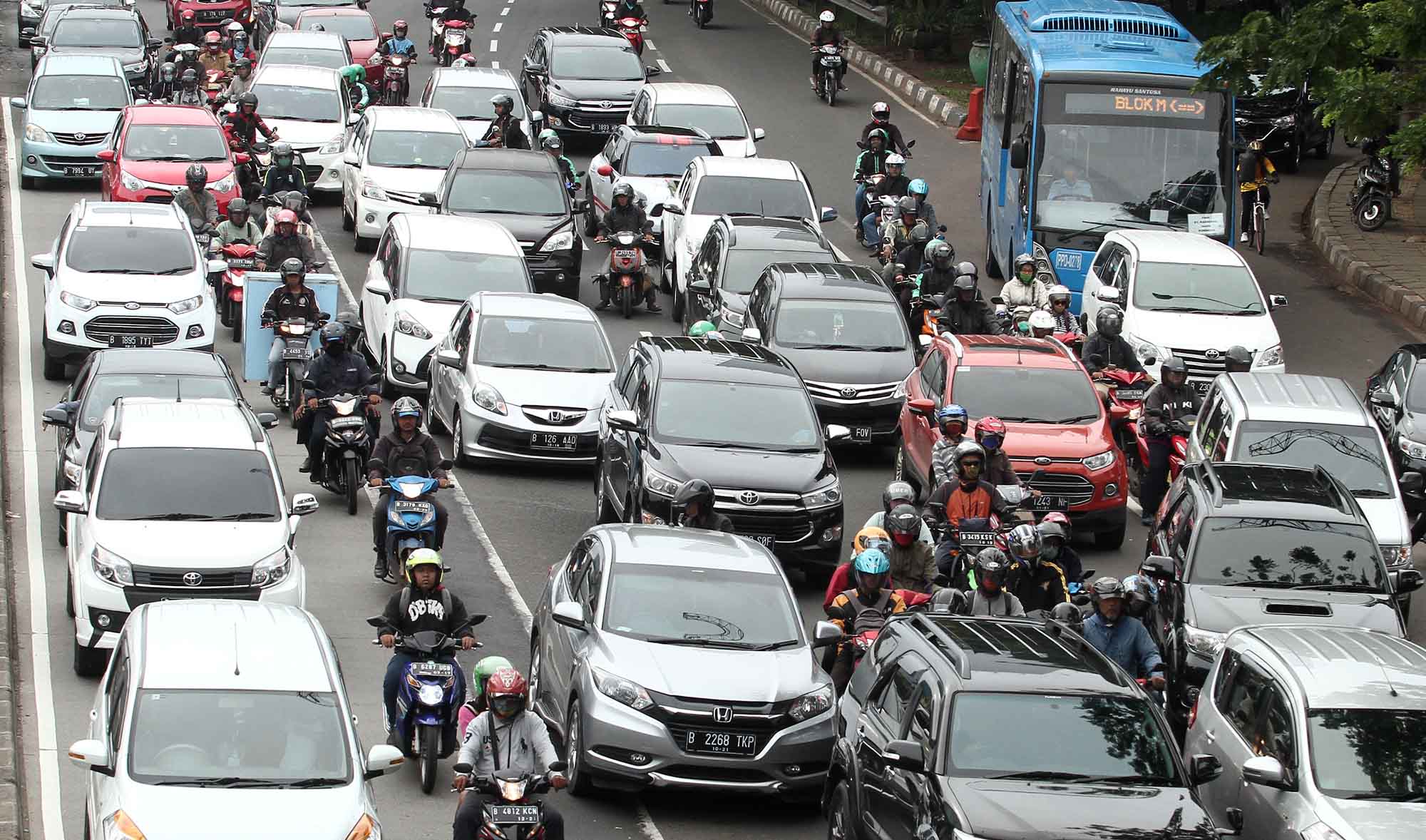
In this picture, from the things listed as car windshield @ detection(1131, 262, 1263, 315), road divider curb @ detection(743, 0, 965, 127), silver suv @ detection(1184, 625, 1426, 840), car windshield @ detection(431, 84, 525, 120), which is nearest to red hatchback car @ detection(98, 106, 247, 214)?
car windshield @ detection(431, 84, 525, 120)

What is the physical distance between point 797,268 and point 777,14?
1289 inches

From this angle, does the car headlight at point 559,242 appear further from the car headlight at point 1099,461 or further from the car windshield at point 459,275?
the car headlight at point 1099,461

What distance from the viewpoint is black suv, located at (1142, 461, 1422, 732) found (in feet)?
51.7

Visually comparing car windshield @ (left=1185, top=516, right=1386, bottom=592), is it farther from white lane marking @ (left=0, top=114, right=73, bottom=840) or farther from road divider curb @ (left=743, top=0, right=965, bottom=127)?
road divider curb @ (left=743, top=0, right=965, bottom=127)

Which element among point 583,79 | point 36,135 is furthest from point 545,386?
point 583,79

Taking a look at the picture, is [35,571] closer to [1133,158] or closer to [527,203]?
[527,203]

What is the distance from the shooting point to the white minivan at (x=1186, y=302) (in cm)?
2342

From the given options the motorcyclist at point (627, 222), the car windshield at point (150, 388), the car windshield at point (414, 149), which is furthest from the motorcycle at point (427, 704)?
the car windshield at point (414, 149)

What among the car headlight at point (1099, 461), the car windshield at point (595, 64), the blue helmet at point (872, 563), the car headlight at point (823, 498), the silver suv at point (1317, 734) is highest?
the silver suv at point (1317, 734)

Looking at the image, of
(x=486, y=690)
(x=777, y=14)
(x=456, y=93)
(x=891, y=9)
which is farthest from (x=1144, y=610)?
(x=777, y=14)

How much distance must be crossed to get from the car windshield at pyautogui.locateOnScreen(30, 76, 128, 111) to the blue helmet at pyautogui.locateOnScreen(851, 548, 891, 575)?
22995 mm

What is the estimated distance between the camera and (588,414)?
22.3 metres

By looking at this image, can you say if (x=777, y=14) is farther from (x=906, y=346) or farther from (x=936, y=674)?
(x=936, y=674)

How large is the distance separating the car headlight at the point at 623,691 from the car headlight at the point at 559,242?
1565 centimetres
